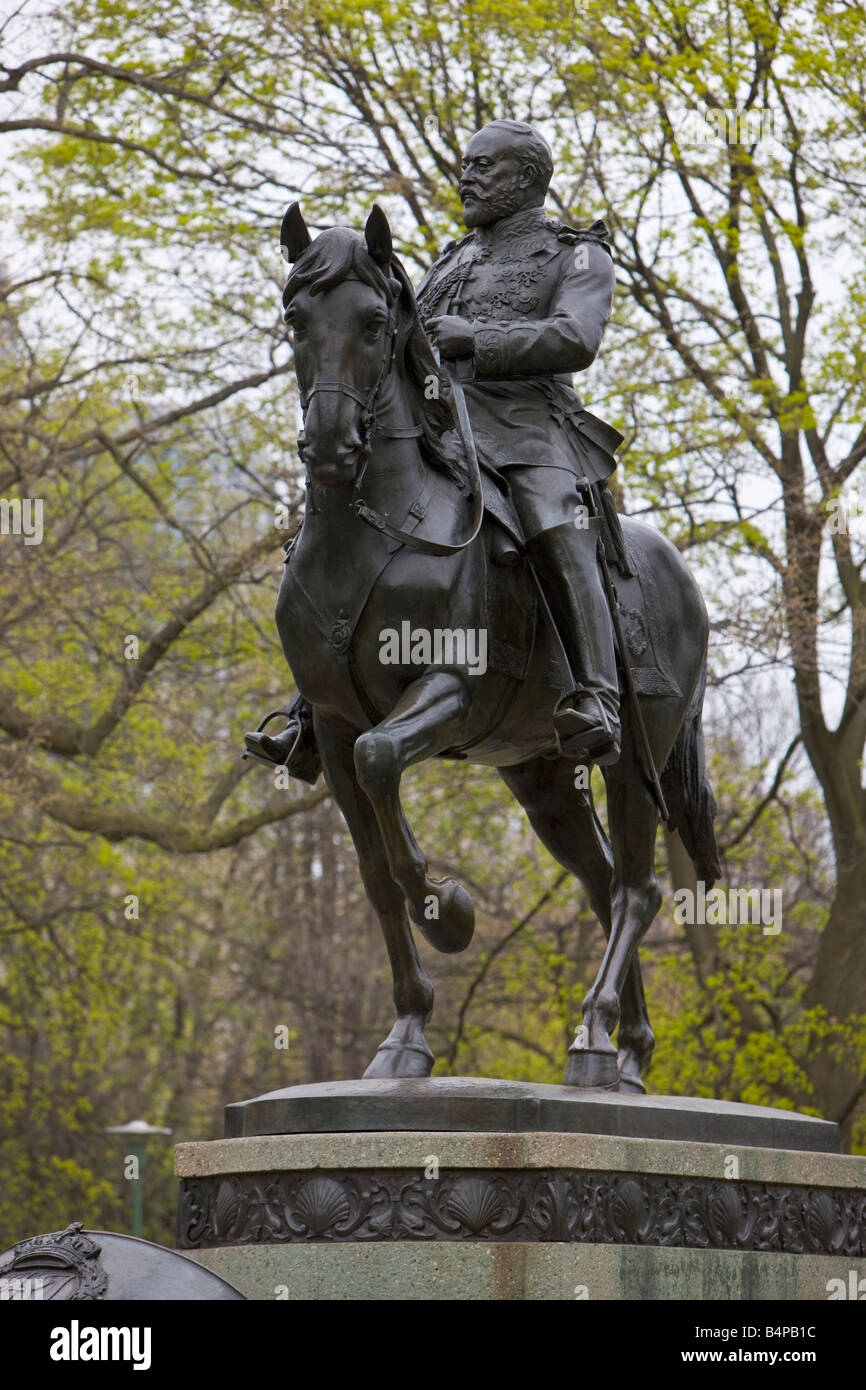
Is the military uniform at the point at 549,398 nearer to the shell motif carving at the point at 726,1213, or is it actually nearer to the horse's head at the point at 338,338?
the horse's head at the point at 338,338

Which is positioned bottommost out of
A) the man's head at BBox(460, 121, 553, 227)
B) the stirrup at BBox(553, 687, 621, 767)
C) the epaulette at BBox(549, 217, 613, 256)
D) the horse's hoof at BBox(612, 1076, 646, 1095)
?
the horse's hoof at BBox(612, 1076, 646, 1095)

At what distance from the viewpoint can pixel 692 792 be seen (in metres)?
8.23

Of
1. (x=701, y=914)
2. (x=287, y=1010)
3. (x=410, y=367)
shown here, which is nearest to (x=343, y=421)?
(x=410, y=367)

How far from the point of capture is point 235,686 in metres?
18.2

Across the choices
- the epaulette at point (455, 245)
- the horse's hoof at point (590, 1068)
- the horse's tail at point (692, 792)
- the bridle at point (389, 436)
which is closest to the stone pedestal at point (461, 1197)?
the horse's hoof at point (590, 1068)

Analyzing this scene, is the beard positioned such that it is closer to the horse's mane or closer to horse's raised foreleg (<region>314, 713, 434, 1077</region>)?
the horse's mane

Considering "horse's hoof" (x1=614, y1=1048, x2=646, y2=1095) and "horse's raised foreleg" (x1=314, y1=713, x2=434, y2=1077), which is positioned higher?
"horse's raised foreleg" (x1=314, y1=713, x2=434, y2=1077)

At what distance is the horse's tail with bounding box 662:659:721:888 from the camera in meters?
8.19

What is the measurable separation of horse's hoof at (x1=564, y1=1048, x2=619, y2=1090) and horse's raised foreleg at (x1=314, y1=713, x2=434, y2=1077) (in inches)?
20.6

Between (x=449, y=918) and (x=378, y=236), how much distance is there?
2158mm

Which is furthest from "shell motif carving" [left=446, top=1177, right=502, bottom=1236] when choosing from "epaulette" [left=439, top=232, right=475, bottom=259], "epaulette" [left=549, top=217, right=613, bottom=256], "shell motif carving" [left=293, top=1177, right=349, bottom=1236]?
"epaulette" [left=439, top=232, right=475, bottom=259]

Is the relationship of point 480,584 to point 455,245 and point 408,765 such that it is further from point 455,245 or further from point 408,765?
point 455,245

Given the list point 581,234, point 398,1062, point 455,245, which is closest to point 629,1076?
point 398,1062
